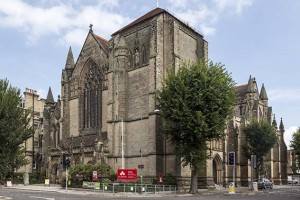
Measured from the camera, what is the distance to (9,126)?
152ft

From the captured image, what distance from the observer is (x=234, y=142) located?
68.2m

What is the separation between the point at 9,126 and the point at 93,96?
17.2 m

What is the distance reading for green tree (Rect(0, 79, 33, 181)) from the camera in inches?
1783

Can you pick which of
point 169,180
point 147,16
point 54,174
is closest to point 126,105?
point 147,16

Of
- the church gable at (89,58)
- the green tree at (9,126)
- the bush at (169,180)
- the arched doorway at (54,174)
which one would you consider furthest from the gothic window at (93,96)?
the bush at (169,180)

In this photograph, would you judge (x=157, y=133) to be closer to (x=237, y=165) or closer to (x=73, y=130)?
(x=73, y=130)

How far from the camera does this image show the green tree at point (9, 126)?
45281 mm

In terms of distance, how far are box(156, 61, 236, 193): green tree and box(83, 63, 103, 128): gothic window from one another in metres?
17.7

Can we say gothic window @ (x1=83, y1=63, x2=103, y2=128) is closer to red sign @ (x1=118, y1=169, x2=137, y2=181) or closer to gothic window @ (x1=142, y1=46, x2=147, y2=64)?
gothic window @ (x1=142, y1=46, x2=147, y2=64)

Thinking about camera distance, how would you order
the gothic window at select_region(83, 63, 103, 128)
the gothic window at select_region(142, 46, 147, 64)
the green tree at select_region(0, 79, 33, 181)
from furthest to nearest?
1. the gothic window at select_region(83, 63, 103, 128)
2. the gothic window at select_region(142, 46, 147, 64)
3. the green tree at select_region(0, 79, 33, 181)

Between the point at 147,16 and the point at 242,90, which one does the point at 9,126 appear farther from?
the point at 242,90

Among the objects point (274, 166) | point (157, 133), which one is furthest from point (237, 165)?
point (157, 133)

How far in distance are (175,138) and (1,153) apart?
19.3 metres

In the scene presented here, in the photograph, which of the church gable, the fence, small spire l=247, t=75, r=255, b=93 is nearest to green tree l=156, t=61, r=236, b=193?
the fence
